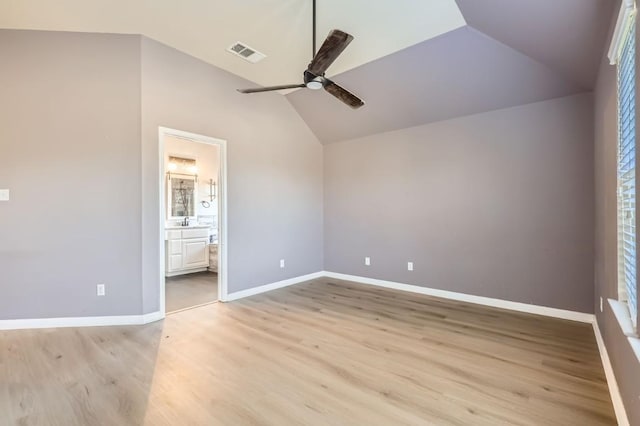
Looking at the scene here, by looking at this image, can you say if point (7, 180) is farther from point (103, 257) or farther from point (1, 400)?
point (1, 400)

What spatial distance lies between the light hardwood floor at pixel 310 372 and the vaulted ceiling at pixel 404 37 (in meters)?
2.46

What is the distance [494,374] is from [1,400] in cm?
333

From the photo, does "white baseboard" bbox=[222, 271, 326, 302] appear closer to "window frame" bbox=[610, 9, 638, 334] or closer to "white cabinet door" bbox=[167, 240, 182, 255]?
"white cabinet door" bbox=[167, 240, 182, 255]

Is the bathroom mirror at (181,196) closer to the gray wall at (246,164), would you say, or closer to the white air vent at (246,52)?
the gray wall at (246,164)

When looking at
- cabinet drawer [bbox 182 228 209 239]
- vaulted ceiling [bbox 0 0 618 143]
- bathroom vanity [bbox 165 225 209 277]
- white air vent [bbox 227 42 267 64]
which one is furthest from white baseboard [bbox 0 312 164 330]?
white air vent [bbox 227 42 267 64]

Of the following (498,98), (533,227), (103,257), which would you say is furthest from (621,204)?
(103,257)

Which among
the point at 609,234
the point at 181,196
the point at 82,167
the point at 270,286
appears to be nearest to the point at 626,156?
the point at 609,234

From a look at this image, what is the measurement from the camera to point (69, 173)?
3.08 meters

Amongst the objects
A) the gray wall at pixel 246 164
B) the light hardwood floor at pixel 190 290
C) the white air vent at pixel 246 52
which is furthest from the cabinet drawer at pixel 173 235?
the white air vent at pixel 246 52

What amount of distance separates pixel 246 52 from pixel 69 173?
230cm

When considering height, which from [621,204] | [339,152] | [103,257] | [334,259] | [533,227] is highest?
[339,152]

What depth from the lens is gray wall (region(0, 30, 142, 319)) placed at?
298 cm

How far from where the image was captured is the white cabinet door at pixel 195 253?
5512 millimetres

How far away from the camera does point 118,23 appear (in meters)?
2.94
